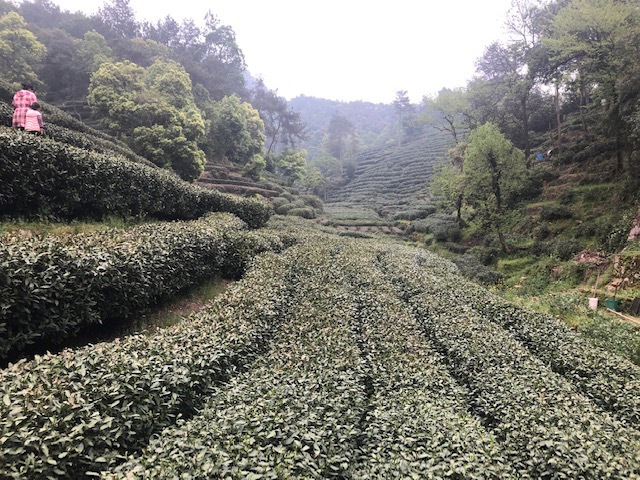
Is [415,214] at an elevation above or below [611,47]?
below

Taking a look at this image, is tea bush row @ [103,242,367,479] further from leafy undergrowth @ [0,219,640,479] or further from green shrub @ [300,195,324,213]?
green shrub @ [300,195,324,213]

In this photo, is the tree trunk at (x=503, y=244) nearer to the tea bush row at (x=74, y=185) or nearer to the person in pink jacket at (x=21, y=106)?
the tea bush row at (x=74, y=185)

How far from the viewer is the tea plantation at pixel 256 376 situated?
12.1ft

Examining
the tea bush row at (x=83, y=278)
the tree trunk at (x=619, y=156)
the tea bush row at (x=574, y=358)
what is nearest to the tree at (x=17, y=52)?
the tea bush row at (x=83, y=278)

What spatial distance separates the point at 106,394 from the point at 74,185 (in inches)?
305

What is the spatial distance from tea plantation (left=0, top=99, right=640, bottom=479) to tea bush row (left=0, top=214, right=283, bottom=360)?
1.2 inches

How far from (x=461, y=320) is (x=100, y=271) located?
8.17 m

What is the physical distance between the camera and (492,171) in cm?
2112

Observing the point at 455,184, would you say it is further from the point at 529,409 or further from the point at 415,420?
the point at 415,420

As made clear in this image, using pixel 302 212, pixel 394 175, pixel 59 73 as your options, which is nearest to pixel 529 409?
pixel 302 212

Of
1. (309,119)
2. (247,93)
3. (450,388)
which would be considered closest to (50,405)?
(450,388)

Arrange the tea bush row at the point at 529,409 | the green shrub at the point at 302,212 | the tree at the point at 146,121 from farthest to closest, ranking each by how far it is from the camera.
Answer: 1. the green shrub at the point at 302,212
2. the tree at the point at 146,121
3. the tea bush row at the point at 529,409

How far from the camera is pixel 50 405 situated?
142 inches

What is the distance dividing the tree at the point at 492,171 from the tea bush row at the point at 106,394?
1923 centimetres
